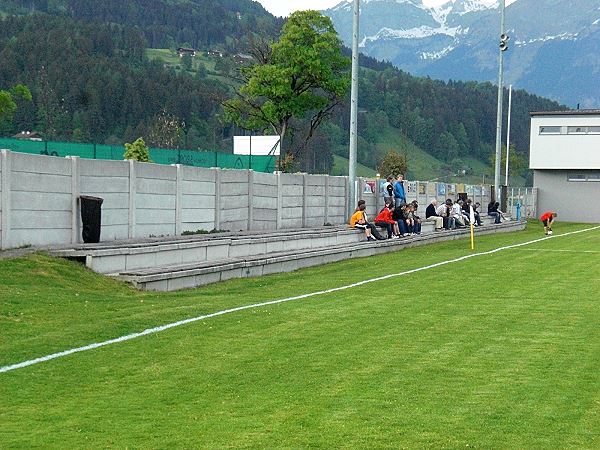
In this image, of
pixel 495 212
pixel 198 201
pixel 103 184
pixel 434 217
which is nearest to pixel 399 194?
pixel 434 217

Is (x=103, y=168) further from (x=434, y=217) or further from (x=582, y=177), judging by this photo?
(x=582, y=177)

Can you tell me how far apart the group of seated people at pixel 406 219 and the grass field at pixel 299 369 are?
1560cm

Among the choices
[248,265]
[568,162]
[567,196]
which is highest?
[568,162]

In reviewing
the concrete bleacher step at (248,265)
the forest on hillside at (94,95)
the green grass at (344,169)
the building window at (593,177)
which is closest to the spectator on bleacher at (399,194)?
the concrete bleacher step at (248,265)

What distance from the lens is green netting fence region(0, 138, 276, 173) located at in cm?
3514

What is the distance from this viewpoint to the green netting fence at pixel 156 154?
35.1 m

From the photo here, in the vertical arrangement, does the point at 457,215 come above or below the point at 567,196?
below

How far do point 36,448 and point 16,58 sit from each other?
134 m

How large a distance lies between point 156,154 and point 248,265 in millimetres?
22274

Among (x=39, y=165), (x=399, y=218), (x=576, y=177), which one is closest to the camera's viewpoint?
(x=39, y=165)

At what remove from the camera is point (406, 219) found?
38.6m

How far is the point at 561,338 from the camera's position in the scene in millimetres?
13398

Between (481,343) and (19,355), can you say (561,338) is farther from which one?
(19,355)

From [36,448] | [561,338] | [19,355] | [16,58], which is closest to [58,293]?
[19,355]
